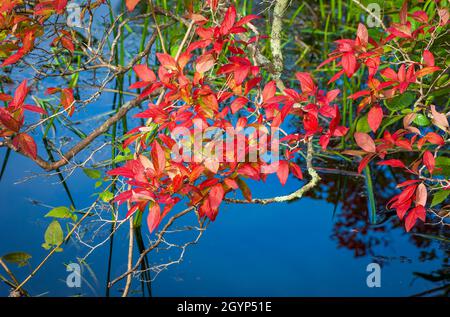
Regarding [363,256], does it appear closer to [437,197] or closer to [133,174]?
[437,197]

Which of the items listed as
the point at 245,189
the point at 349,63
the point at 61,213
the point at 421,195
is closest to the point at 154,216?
the point at 245,189

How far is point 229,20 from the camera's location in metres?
1.65

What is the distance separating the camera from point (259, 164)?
5.36ft

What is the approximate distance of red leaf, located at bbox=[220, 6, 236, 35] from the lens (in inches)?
64.8

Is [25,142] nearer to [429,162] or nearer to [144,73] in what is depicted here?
[144,73]

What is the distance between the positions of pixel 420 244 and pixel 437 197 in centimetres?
19

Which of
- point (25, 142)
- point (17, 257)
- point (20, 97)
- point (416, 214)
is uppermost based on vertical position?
point (20, 97)

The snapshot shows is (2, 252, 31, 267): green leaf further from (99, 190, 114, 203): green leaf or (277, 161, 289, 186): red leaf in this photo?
(277, 161, 289, 186): red leaf

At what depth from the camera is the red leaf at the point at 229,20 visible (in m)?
1.65

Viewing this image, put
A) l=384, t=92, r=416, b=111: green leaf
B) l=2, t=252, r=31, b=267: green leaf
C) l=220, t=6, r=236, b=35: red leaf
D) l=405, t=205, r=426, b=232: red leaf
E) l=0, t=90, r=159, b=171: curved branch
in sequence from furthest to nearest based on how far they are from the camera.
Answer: l=384, t=92, r=416, b=111: green leaf
l=0, t=90, r=159, b=171: curved branch
l=2, t=252, r=31, b=267: green leaf
l=405, t=205, r=426, b=232: red leaf
l=220, t=6, r=236, b=35: red leaf

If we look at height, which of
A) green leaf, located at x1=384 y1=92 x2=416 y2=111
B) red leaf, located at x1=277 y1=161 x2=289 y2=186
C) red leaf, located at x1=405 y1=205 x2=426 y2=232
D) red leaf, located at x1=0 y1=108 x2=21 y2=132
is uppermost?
green leaf, located at x1=384 y1=92 x2=416 y2=111

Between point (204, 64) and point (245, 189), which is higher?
point (204, 64)

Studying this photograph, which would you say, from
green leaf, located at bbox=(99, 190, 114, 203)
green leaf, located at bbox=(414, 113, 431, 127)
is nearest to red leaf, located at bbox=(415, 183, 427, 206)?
green leaf, located at bbox=(414, 113, 431, 127)
